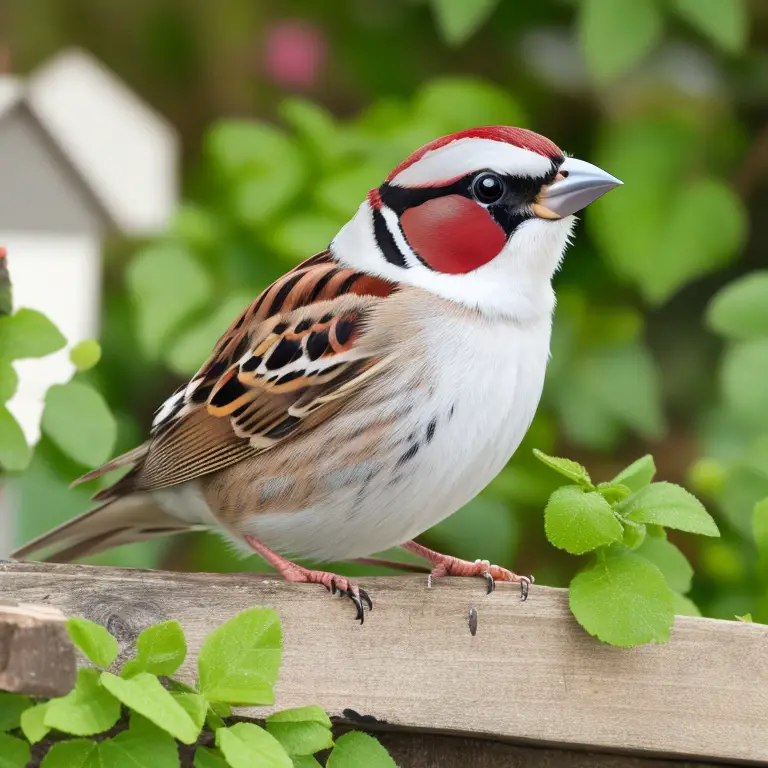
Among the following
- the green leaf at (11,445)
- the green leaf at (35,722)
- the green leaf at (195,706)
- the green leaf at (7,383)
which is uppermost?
the green leaf at (7,383)

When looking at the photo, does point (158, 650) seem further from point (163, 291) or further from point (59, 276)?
point (163, 291)

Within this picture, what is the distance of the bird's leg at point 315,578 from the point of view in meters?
1.49

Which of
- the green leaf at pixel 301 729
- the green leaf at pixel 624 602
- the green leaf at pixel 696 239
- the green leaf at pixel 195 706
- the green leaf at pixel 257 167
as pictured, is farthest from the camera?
the green leaf at pixel 696 239

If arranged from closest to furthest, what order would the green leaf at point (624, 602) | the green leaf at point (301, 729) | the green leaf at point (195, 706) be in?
the green leaf at point (195, 706) → the green leaf at point (301, 729) → the green leaf at point (624, 602)

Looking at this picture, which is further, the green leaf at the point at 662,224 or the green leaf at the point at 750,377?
the green leaf at the point at 662,224

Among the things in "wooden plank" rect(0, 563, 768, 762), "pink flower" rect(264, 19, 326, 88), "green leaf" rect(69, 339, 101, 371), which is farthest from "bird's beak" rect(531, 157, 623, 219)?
"pink flower" rect(264, 19, 326, 88)

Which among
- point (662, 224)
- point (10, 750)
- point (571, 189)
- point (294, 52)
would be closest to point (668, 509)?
point (571, 189)

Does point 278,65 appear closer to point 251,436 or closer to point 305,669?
point 251,436

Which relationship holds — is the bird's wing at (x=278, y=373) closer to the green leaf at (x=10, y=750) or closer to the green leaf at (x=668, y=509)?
the green leaf at (x=668, y=509)

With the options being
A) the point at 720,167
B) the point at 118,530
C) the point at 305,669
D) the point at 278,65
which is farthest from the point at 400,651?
the point at 278,65

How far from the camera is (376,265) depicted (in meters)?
1.65

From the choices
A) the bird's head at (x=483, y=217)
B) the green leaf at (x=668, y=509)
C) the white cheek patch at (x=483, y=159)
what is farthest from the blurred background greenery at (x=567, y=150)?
the white cheek patch at (x=483, y=159)

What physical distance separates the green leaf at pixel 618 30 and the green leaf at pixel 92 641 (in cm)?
147

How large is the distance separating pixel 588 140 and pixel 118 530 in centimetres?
175
